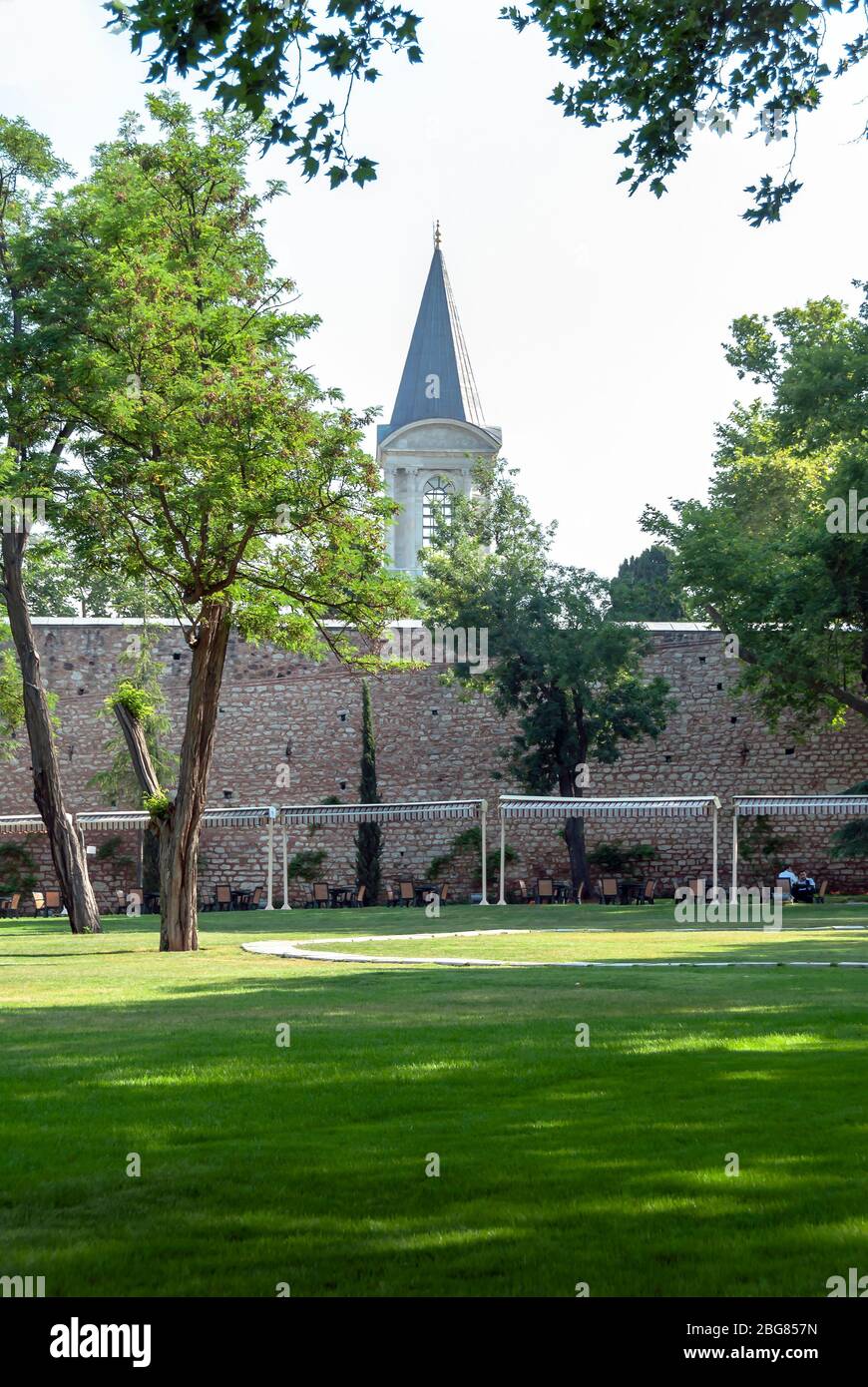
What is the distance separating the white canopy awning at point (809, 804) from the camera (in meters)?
31.9

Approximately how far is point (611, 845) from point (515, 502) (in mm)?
15141

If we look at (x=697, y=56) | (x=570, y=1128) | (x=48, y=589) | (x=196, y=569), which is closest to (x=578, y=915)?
(x=196, y=569)

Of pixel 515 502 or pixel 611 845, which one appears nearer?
pixel 611 845

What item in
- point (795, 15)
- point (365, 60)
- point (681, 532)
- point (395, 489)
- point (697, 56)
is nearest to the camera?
point (365, 60)

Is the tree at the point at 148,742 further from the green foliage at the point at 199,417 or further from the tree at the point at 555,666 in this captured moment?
the green foliage at the point at 199,417

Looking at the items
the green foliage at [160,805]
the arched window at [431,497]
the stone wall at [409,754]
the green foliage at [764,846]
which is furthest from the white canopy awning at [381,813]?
the arched window at [431,497]

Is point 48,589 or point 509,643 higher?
point 48,589

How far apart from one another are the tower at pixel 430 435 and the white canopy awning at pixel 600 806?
93.7 ft

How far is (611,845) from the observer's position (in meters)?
37.8

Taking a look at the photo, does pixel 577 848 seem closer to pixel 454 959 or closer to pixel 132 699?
pixel 132 699

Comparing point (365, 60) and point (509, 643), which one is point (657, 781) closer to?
point (509, 643)

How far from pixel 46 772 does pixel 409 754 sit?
15927 millimetres

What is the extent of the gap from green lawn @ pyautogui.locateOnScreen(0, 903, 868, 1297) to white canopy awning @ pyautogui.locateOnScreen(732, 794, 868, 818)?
67.7 ft

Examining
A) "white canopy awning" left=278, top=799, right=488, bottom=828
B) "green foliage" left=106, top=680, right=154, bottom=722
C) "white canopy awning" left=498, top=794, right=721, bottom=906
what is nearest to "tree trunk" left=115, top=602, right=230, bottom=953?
"green foliage" left=106, top=680, right=154, bottom=722
